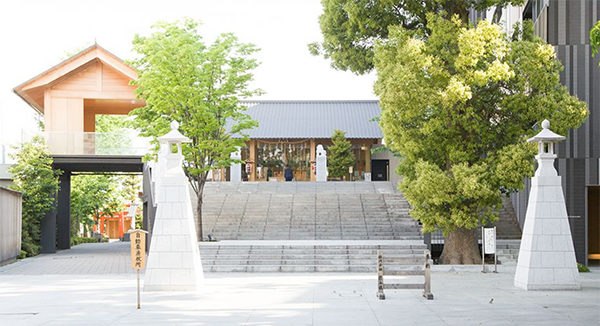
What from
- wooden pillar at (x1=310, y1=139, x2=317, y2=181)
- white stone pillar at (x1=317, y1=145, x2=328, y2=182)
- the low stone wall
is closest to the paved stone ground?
the low stone wall

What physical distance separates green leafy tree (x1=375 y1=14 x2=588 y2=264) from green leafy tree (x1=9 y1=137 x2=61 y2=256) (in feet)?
45.0

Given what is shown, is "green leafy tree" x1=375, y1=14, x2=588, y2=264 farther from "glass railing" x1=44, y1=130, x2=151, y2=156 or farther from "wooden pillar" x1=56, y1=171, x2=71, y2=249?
"wooden pillar" x1=56, y1=171, x2=71, y2=249

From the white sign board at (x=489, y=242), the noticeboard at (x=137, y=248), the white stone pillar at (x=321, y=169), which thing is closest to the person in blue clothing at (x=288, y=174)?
the white stone pillar at (x=321, y=169)

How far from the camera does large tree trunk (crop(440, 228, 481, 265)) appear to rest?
757 inches

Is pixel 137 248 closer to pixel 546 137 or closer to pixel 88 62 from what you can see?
pixel 546 137

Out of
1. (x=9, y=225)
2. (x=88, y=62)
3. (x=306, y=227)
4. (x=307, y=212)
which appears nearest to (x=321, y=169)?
(x=307, y=212)

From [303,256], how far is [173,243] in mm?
6535

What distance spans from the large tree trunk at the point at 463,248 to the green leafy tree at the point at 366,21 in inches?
229

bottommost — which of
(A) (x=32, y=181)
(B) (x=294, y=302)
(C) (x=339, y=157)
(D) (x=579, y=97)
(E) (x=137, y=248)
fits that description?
(B) (x=294, y=302)

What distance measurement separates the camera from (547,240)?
46.0 feet

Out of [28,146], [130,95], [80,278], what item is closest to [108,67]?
[130,95]

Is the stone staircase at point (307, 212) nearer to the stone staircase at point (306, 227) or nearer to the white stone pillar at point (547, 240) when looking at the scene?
the stone staircase at point (306, 227)

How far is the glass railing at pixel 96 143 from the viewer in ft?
84.1

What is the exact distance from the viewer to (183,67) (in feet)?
76.0
